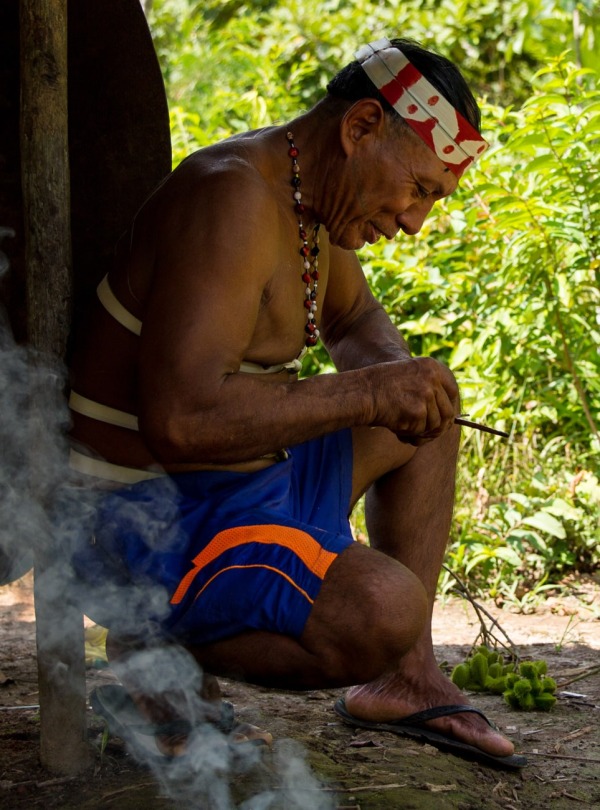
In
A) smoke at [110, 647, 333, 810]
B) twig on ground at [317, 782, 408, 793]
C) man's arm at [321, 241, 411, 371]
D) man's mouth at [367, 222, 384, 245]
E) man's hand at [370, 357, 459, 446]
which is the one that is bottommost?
twig on ground at [317, 782, 408, 793]

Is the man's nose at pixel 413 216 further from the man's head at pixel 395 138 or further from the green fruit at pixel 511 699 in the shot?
the green fruit at pixel 511 699

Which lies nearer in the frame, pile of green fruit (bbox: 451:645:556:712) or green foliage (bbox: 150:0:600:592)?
pile of green fruit (bbox: 451:645:556:712)

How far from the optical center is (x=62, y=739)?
6.70ft

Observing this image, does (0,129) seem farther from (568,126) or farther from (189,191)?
(568,126)

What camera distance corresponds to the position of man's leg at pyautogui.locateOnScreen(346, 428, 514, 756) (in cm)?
235

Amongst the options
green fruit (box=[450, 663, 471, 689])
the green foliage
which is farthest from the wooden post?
the green foliage

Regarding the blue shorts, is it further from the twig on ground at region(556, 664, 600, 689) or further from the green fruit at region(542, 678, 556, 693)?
the twig on ground at region(556, 664, 600, 689)

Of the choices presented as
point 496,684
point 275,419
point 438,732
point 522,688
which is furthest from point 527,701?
point 275,419

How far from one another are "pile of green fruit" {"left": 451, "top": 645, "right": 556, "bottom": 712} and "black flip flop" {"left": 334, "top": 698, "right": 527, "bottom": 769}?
38 centimetres

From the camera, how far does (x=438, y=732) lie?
2.32 m

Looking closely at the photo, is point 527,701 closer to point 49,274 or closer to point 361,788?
point 361,788

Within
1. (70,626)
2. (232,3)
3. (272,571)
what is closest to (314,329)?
(272,571)

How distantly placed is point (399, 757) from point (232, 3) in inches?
288

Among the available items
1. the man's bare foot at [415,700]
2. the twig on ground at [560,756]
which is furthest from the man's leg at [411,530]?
the twig on ground at [560,756]
